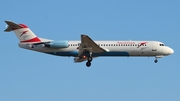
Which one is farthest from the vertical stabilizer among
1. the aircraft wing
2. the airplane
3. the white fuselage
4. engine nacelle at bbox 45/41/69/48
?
the aircraft wing

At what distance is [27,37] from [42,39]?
1.96 m

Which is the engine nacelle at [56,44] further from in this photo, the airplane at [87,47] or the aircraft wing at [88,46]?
the aircraft wing at [88,46]

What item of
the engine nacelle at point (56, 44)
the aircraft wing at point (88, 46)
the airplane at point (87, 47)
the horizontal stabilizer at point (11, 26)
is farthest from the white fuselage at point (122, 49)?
the horizontal stabilizer at point (11, 26)

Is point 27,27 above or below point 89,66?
above

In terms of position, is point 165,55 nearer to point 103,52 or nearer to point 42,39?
point 103,52

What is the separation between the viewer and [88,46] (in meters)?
65.2

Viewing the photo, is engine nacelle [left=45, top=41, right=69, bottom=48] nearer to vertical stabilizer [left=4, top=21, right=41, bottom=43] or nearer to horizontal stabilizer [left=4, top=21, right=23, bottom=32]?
vertical stabilizer [left=4, top=21, right=41, bottom=43]

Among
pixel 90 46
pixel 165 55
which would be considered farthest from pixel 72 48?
pixel 165 55

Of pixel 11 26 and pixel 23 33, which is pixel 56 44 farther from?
pixel 11 26

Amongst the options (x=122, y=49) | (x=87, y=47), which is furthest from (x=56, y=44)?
(x=122, y=49)

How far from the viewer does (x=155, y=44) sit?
68.6 meters

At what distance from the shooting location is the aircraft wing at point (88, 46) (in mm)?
64125

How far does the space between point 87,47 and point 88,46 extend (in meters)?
0.18

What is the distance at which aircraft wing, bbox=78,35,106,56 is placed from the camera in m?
64.1
